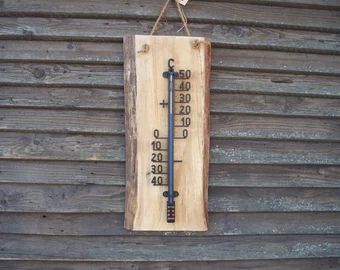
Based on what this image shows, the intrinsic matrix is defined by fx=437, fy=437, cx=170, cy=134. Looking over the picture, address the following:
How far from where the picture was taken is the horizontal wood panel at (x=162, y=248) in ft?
7.78

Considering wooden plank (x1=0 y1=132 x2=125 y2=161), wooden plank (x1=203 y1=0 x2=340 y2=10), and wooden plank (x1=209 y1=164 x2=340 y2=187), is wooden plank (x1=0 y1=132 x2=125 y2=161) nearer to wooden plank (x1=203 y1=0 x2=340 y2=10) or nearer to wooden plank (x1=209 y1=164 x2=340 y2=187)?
wooden plank (x1=209 y1=164 x2=340 y2=187)

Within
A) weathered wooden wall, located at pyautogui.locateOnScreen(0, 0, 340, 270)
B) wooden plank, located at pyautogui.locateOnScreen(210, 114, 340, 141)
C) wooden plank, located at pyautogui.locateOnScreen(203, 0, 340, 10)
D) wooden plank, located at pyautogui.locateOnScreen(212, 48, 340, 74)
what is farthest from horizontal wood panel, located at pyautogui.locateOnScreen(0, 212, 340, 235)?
wooden plank, located at pyautogui.locateOnScreen(203, 0, 340, 10)

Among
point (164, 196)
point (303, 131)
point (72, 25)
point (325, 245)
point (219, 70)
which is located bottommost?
point (325, 245)

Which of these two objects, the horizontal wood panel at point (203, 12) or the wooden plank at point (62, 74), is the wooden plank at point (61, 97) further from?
the horizontal wood panel at point (203, 12)

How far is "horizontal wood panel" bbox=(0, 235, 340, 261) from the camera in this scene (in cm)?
237

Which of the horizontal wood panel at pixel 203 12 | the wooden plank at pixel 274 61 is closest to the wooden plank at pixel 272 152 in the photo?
the wooden plank at pixel 274 61

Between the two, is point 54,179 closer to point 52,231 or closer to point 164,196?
point 52,231

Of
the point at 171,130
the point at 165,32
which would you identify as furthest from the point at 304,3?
the point at 171,130

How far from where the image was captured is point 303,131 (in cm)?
247

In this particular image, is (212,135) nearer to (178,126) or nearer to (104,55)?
(178,126)

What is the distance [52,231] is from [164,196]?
25.4 inches

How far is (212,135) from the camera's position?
2383mm

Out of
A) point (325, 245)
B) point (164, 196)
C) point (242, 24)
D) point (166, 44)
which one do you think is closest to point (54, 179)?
point (164, 196)

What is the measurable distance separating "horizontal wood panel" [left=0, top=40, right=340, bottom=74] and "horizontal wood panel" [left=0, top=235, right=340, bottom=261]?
37.7 inches
